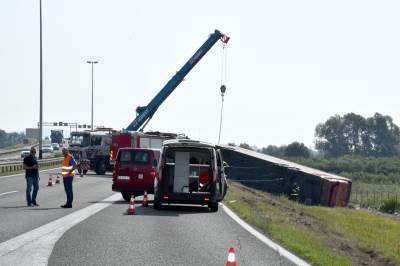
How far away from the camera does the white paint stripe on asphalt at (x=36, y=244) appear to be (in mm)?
11008

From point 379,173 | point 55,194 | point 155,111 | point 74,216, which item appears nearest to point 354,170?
point 379,173

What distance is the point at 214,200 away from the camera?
21781 millimetres

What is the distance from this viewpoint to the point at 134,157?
2714cm

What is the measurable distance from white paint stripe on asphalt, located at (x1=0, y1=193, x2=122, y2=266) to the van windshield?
823 centimetres

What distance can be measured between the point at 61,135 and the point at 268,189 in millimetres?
84066

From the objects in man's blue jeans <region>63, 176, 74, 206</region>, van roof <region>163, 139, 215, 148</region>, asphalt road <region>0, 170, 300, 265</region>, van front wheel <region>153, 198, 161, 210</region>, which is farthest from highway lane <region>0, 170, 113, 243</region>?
van roof <region>163, 139, 215, 148</region>

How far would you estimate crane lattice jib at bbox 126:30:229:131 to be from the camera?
53031mm

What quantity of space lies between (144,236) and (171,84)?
128 feet

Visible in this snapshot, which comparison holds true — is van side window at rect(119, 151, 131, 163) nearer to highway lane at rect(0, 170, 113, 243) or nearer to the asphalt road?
highway lane at rect(0, 170, 113, 243)

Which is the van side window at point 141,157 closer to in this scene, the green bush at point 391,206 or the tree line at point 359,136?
the green bush at point 391,206

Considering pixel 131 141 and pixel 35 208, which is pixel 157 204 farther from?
pixel 131 141

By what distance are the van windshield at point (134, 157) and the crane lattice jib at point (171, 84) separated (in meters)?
25.8

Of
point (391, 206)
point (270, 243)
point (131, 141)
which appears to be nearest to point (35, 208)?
point (270, 243)

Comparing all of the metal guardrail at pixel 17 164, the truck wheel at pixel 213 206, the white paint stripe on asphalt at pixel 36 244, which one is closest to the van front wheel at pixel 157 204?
the truck wheel at pixel 213 206
